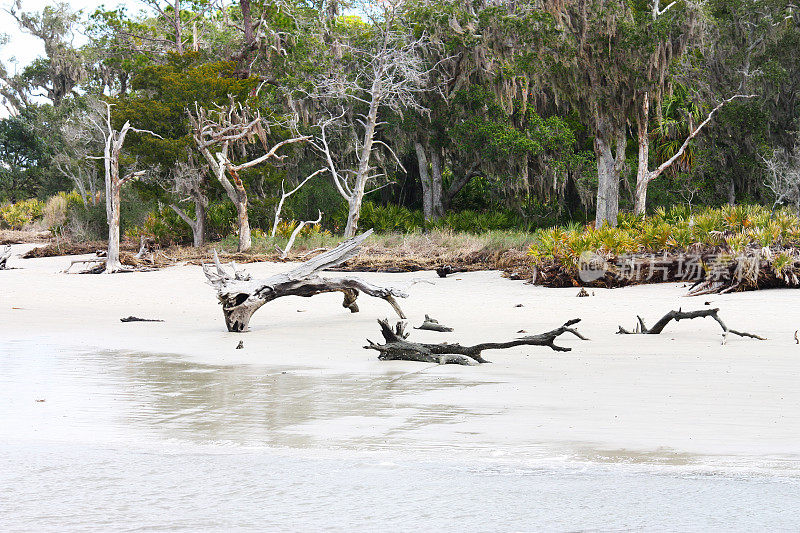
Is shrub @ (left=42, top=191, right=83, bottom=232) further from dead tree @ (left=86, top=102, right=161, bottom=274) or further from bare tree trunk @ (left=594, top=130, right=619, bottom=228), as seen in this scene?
bare tree trunk @ (left=594, top=130, right=619, bottom=228)

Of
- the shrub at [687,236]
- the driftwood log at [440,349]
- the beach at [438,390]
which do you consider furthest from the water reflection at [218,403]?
the shrub at [687,236]

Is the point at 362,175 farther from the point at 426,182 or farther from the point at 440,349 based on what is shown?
the point at 440,349

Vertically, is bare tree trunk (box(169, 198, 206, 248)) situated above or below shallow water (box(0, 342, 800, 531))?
above

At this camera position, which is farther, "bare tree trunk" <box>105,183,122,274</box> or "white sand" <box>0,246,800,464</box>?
"bare tree trunk" <box>105,183,122,274</box>

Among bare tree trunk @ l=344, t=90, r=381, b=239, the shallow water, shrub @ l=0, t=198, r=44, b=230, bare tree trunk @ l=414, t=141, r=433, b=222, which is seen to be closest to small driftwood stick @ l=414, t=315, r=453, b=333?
the shallow water

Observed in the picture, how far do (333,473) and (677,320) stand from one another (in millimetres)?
6431

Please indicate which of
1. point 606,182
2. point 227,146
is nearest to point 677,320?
point 606,182

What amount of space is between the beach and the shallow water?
3 cm

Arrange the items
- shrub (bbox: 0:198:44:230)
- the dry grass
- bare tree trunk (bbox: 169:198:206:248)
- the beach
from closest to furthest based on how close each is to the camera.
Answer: the beach, the dry grass, bare tree trunk (bbox: 169:198:206:248), shrub (bbox: 0:198:44:230)

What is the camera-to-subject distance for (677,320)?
9984 mm

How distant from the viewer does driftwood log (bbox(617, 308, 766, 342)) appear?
9259 mm

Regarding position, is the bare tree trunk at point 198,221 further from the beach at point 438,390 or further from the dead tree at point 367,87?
the beach at point 438,390

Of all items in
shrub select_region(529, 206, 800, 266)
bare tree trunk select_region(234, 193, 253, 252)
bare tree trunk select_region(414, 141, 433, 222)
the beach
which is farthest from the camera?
bare tree trunk select_region(414, 141, 433, 222)

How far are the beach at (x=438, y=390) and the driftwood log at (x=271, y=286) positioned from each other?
0.41 m
